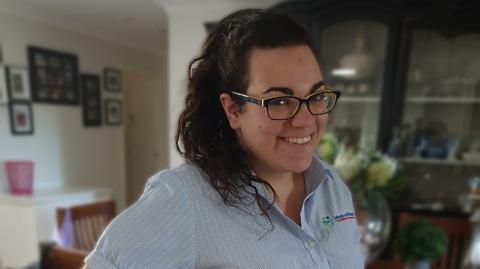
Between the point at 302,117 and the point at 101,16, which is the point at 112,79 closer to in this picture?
the point at 101,16

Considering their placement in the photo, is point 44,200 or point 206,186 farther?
point 44,200

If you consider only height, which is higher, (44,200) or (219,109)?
(219,109)

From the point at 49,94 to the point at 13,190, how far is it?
828 mm

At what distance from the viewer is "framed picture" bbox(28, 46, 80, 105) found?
2.65 meters

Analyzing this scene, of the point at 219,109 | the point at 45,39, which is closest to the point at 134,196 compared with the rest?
the point at 45,39

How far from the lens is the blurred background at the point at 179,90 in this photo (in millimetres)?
1811

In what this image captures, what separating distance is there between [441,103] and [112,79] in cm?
298

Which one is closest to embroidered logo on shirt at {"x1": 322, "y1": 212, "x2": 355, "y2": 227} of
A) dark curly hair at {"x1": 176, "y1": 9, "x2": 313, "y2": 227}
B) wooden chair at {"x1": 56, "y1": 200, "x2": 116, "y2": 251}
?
dark curly hair at {"x1": 176, "y1": 9, "x2": 313, "y2": 227}

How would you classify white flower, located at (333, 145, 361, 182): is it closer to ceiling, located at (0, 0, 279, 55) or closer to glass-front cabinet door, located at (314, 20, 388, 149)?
glass-front cabinet door, located at (314, 20, 388, 149)

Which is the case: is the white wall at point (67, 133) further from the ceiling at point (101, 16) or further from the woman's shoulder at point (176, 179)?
the woman's shoulder at point (176, 179)

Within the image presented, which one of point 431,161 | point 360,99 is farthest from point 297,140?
point 431,161

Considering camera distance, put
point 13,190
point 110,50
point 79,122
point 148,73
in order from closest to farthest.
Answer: point 13,190 < point 79,122 < point 110,50 < point 148,73

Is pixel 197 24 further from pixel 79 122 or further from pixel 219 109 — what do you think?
pixel 219 109

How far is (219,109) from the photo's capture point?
0.66 m
